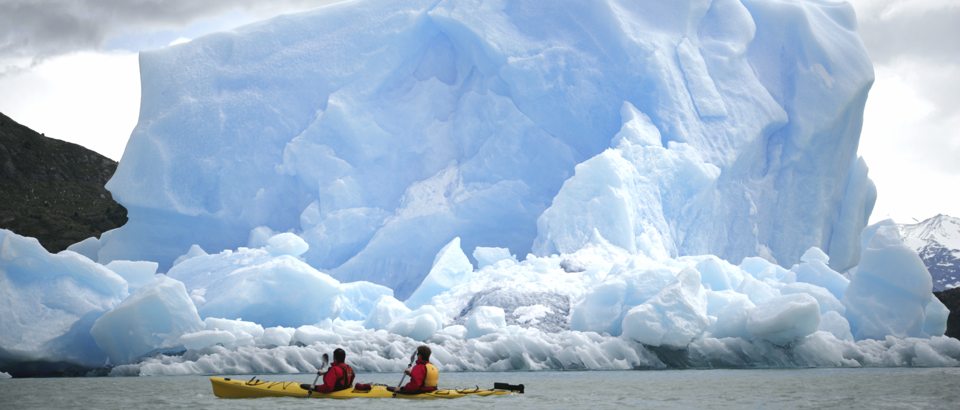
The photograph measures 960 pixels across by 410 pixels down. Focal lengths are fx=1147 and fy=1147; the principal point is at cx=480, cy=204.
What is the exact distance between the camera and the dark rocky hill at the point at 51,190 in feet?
117

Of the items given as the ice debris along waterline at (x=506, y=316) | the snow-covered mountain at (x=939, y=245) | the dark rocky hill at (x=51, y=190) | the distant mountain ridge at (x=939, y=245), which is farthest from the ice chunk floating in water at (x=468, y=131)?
the snow-covered mountain at (x=939, y=245)

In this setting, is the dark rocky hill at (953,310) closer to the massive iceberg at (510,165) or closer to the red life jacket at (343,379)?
the massive iceberg at (510,165)

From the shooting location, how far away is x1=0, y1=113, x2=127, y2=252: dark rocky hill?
35.8 meters

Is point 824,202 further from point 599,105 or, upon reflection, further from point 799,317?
point 799,317

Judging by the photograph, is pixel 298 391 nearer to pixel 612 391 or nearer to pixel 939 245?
pixel 612 391

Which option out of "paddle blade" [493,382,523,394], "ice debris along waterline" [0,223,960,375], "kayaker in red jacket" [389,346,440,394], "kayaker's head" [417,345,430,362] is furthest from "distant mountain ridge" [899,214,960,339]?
"kayaker's head" [417,345,430,362]

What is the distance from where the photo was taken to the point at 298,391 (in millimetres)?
12328

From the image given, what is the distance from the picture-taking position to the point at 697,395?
12.4 m

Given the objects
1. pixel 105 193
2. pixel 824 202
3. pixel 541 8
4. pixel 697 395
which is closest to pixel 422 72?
pixel 541 8

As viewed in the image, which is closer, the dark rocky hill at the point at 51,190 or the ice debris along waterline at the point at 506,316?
the ice debris along waterline at the point at 506,316

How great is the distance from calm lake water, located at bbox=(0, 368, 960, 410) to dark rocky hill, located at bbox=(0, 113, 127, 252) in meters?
21.4

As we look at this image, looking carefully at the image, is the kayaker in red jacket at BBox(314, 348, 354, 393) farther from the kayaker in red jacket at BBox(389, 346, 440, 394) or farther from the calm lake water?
the kayaker in red jacket at BBox(389, 346, 440, 394)

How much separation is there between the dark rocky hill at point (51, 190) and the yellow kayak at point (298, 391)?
947 inches

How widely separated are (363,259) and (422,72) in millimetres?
4320
